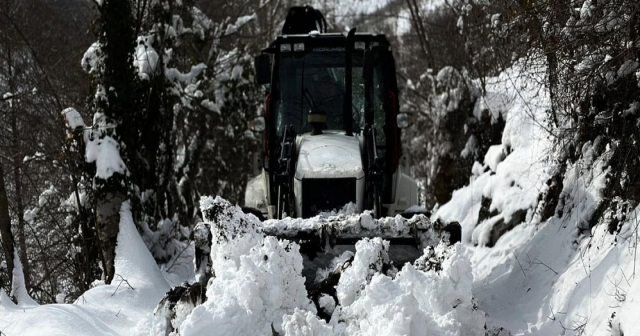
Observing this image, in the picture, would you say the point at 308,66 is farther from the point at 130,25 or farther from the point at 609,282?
the point at 609,282

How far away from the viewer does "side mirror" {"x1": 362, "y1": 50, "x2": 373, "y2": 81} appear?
7441mm

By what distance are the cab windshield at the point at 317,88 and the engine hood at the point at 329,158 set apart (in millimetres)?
600

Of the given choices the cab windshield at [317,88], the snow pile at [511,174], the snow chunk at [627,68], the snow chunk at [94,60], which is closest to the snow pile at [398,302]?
the snow chunk at [627,68]

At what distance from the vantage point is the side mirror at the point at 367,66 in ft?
24.4

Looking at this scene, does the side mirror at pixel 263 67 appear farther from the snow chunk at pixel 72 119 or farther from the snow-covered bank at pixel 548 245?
the snow chunk at pixel 72 119

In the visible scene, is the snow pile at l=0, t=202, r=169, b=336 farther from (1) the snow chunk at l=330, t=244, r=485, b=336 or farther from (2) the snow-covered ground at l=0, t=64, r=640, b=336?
(1) the snow chunk at l=330, t=244, r=485, b=336

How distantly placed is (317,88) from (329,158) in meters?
1.36

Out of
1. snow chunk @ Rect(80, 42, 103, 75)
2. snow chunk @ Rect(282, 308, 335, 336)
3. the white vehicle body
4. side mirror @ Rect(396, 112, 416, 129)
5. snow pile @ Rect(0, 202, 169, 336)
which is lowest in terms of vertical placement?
snow pile @ Rect(0, 202, 169, 336)

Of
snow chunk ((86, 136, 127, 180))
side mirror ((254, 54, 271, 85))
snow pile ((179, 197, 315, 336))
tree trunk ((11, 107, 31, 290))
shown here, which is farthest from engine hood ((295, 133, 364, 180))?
tree trunk ((11, 107, 31, 290))

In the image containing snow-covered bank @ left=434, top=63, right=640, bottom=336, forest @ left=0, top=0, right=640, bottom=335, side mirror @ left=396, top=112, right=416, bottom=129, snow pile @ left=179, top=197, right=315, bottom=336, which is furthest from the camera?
side mirror @ left=396, top=112, right=416, bottom=129

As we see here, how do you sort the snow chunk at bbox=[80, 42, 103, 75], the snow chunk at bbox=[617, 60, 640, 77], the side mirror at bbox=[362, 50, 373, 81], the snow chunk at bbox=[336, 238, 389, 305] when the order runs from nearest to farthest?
the snow chunk at bbox=[336, 238, 389, 305]
the snow chunk at bbox=[617, 60, 640, 77]
the side mirror at bbox=[362, 50, 373, 81]
the snow chunk at bbox=[80, 42, 103, 75]

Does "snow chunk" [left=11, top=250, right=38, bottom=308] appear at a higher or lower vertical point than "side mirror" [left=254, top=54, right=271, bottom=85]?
lower

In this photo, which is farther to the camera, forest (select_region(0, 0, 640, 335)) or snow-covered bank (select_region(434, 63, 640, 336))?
forest (select_region(0, 0, 640, 335))

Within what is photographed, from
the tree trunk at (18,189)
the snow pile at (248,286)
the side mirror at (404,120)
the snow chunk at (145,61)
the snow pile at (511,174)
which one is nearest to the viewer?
the snow pile at (248,286)
